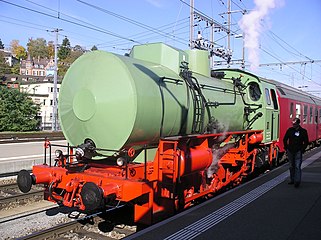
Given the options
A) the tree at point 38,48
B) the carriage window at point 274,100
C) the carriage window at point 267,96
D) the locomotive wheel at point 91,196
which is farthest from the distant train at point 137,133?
the tree at point 38,48

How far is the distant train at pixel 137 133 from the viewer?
5203 mm

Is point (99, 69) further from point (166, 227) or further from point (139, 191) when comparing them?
point (166, 227)

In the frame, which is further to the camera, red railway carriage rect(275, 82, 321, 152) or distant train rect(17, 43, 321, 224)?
red railway carriage rect(275, 82, 321, 152)

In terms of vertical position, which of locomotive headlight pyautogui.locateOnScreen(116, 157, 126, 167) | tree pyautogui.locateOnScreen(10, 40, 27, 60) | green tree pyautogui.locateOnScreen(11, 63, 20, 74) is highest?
tree pyautogui.locateOnScreen(10, 40, 27, 60)

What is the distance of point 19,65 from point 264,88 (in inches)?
4576

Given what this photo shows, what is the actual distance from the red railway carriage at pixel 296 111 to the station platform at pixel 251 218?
5.17 metres

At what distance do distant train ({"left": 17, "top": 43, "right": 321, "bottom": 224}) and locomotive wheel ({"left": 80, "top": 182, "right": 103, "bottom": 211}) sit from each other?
1 centimetres

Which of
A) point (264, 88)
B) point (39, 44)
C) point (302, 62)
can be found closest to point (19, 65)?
point (39, 44)

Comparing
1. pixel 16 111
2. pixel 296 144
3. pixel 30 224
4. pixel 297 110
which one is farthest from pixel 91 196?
pixel 16 111

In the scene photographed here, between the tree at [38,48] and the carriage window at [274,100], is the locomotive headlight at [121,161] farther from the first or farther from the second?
the tree at [38,48]

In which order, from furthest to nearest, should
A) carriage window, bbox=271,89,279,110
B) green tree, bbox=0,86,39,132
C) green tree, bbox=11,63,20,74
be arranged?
green tree, bbox=11,63,20,74 < green tree, bbox=0,86,39,132 < carriage window, bbox=271,89,279,110

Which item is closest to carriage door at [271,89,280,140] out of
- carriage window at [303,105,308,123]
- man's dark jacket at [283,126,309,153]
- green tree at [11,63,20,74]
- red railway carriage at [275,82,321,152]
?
red railway carriage at [275,82,321,152]

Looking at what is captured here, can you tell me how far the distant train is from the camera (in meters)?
5.20

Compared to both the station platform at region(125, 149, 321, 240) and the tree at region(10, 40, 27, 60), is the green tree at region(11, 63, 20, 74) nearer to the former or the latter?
the tree at region(10, 40, 27, 60)
